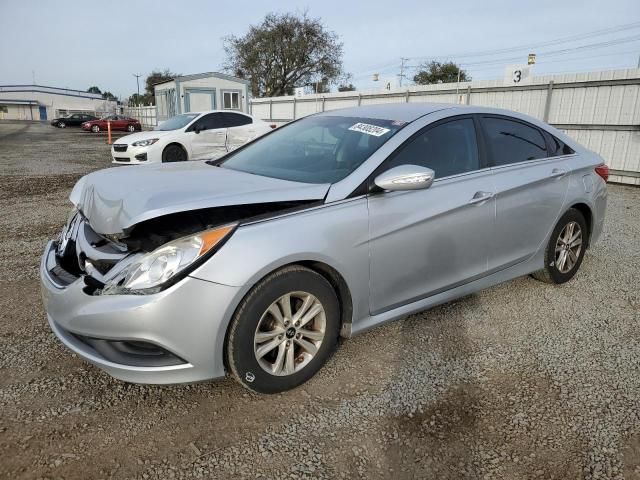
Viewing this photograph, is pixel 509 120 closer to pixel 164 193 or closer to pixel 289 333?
pixel 289 333

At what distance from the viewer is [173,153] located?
1149 cm

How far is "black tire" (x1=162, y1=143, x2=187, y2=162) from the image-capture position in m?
11.4

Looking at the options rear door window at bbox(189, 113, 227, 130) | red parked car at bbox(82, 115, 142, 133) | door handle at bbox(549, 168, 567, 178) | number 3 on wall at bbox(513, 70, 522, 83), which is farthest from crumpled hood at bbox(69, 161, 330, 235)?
red parked car at bbox(82, 115, 142, 133)

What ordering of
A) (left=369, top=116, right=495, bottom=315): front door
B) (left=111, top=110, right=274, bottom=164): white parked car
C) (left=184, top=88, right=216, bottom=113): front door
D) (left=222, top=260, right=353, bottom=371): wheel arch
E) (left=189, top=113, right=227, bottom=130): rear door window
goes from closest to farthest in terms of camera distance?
(left=222, top=260, right=353, bottom=371): wheel arch, (left=369, top=116, right=495, bottom=315): front door, (left=111, top=110, right=274, bottom=164): white parked car, (left=189, top=113, right=227, bottom=130): rear door window, (left=184, top=88, right=216, bottom=113): front door

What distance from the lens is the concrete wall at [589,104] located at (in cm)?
1001

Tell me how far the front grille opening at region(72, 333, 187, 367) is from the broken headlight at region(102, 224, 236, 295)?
0.26 meters

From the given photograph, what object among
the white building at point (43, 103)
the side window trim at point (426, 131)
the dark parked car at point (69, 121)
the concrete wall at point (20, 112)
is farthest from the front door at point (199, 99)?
the concrete wall at point (20, 112)

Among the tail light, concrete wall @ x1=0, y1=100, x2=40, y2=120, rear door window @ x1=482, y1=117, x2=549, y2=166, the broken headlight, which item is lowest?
concrete wall @ x1=0, y1=100, x2=40, y2=120

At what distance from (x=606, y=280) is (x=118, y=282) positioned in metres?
4.23

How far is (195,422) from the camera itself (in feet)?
7.87

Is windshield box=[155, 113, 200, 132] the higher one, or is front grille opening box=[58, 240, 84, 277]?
windshield box=[155, 113, 200, 132]

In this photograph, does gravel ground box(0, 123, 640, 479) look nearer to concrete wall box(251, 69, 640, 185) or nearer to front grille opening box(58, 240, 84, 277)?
front grille opening box(58, 240, 84, 277)

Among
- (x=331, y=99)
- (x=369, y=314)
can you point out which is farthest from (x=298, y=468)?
(x=331, y=99)

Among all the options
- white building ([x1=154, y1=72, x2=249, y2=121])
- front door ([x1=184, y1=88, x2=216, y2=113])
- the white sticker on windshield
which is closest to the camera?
the white sticker on windshield
